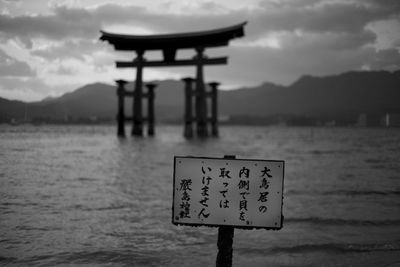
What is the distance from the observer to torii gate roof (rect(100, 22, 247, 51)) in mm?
23439

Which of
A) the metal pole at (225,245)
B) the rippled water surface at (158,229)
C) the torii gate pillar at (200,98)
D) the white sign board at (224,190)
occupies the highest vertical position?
the torii gate pillar at (200,98)

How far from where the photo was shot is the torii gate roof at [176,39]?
76.9 feet

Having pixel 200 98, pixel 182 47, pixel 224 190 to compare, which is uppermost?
pixel 182 47

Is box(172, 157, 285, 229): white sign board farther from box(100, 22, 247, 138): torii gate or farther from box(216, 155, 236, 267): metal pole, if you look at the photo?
box(100, 22, 247, 138): torii gate

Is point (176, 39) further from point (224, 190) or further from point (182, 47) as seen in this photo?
point (224, 190)

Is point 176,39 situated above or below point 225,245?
above

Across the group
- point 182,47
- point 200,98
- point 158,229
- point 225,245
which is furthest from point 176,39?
point 225,245

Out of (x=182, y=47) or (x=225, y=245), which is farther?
(x=182, y=47)

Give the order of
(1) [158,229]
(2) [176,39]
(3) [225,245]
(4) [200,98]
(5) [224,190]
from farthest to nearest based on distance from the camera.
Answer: (4) [200,98]
(2) [176,39]
(1) [158,229]
(3) [225,245]
(5) [224,190]

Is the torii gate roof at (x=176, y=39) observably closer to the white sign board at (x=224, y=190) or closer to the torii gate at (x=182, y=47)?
the torii gate at (x=182, y=47)

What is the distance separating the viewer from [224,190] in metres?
2.60

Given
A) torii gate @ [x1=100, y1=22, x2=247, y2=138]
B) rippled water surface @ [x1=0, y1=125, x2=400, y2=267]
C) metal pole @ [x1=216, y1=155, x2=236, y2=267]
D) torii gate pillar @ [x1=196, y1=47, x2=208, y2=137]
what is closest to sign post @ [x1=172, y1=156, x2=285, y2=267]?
metal pole @ [x1=216, y1=155, x2=236, y2=267]

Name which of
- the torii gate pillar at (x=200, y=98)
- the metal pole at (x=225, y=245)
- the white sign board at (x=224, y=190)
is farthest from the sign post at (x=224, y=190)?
the torii gate pillar at (x=200, y=98)

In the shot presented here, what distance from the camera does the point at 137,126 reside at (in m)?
31.0
